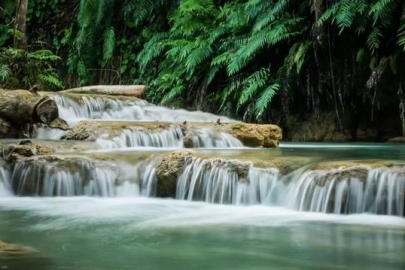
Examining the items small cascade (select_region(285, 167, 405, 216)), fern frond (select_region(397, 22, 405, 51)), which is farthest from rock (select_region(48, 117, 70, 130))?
fern frond (select_region(397, 22, 405, 51))

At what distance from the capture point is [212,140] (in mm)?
8711

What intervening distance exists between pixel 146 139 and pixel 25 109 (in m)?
1.96

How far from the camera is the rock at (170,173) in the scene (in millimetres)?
6262

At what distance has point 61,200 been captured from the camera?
19.9 ft

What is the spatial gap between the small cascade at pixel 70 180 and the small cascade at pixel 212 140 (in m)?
2.38

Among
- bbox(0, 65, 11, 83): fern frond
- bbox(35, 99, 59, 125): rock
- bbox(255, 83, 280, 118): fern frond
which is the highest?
bbox(0, 65, 11, 83): fern frond

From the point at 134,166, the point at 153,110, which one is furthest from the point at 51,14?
the point at 134,166

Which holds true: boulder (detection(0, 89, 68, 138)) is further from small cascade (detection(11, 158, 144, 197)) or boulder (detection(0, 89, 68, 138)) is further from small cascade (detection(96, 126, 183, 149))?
small cascade (detection(11, 158, 144, 197))

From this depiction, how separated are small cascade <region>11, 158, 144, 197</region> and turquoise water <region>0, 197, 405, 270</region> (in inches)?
16.4

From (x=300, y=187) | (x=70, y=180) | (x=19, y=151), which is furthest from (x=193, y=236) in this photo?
(x=19, y=151)

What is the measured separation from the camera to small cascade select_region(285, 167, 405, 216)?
5.05 meters

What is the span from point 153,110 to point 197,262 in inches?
325

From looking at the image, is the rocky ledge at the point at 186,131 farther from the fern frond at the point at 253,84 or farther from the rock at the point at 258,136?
the fern frond at the point at 253,84

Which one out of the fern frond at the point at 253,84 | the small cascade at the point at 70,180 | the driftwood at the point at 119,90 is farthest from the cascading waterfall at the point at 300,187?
the driftwood at the point at 119,90
